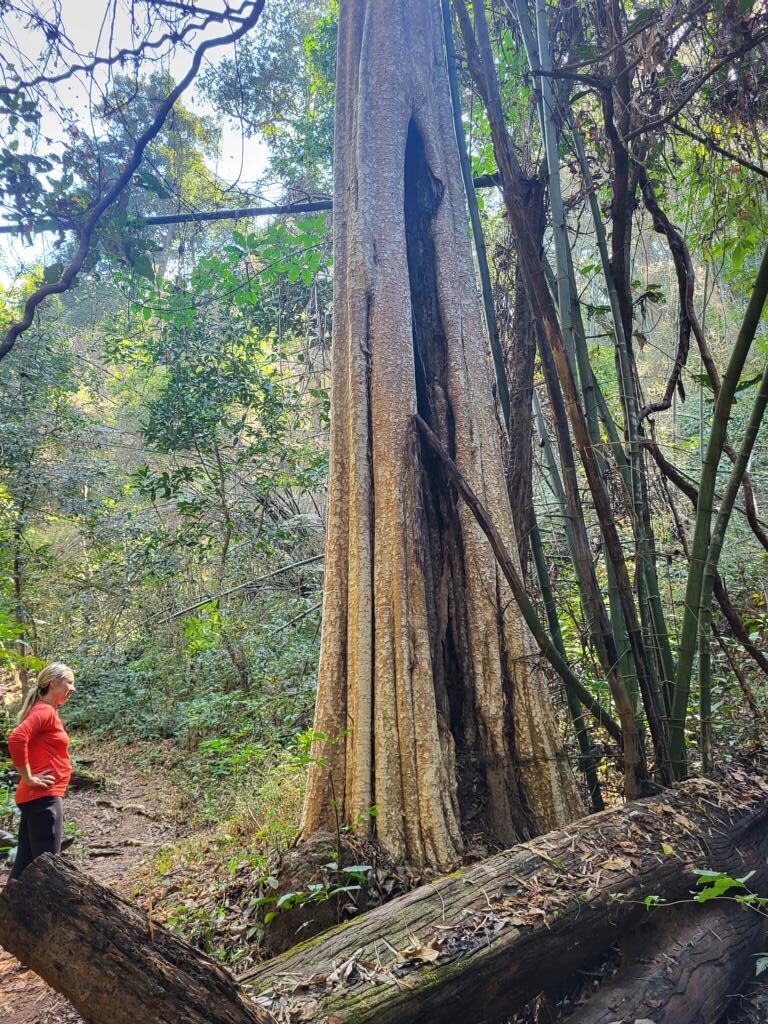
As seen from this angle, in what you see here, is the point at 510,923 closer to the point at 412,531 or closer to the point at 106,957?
the point at 106,957

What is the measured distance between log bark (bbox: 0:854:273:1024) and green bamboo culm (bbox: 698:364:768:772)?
2.24 meters

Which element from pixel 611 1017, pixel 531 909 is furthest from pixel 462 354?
pixel 611 1017

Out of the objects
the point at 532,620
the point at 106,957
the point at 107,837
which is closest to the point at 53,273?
the point at 532,620

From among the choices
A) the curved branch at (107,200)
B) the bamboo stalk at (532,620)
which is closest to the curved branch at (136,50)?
the curved branch at (107,200)

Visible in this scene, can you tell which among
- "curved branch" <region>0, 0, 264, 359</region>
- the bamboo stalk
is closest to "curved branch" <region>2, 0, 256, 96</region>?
"curved branch" <region>0, 0, 264, 359</region>

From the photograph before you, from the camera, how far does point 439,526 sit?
3.75 meters

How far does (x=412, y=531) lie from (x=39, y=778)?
2.70 meters

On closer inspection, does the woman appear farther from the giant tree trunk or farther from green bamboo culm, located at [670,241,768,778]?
green bamboo culm, located at [670,241,768,778]

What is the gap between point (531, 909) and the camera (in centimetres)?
235

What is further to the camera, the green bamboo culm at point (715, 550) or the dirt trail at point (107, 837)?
the dirt trail at point (107, 837)

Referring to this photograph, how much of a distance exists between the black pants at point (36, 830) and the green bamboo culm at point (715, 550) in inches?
146

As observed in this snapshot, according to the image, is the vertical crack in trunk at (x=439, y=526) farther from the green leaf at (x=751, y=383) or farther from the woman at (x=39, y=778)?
the woman at (x=39, y=778)

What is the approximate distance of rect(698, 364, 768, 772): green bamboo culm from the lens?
257 cm

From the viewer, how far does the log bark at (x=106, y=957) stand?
180 cm
